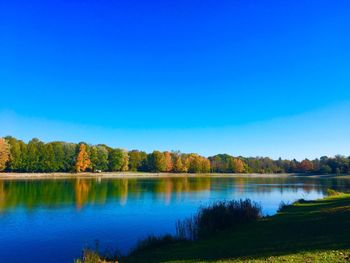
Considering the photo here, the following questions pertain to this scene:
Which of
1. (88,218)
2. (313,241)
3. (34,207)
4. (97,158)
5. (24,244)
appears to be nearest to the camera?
(313,241)

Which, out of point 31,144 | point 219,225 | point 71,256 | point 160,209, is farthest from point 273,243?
point 31,144

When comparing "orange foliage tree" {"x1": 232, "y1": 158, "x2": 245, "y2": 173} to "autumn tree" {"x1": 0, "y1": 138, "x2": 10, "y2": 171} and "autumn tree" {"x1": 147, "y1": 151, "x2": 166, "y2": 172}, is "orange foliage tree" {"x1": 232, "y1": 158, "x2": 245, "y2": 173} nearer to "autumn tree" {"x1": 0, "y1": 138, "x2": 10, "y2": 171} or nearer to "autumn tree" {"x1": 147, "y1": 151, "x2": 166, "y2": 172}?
"autumn tree" {"x1": 147, "y1": 151, "x2": 166, "y2": 172}

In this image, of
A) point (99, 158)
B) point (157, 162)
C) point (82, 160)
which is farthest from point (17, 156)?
point (157, 162)

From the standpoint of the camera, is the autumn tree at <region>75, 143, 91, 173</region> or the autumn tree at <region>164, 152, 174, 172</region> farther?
the autumn tree at <region>164, 152, 174, 172</region>

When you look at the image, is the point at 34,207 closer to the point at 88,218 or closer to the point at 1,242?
the point at 88,218

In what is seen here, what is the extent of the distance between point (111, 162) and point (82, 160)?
15445 mm

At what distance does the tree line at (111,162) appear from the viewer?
105000 mm

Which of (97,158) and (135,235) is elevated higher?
(97,158)

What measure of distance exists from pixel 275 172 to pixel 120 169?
8097 centimetres

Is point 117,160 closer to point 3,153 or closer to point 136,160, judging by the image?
point 136,160

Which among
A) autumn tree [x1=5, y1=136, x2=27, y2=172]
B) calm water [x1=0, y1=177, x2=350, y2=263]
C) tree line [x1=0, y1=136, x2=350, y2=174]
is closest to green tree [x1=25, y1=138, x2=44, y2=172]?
tree line [x1=0, y1=136, x2=350, y2=174]

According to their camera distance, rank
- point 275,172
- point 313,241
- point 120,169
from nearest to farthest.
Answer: point 313,241, point 120,169, point 275,172

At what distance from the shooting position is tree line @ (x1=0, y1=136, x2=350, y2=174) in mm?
105000

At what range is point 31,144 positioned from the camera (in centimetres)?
10969
